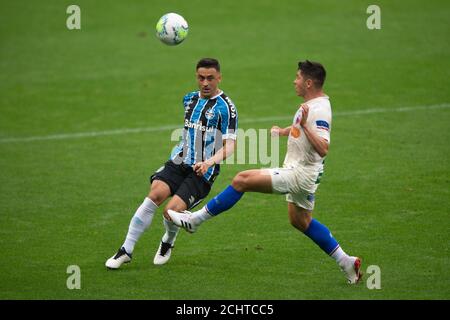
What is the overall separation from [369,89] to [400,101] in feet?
3.30

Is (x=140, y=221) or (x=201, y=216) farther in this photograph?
(x=140, y=221)

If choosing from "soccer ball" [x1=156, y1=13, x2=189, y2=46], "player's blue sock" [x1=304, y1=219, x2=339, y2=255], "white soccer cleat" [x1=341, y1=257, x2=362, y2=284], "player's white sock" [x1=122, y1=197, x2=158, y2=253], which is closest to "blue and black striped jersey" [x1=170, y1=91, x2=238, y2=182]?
"player's white sock" [x1=122, y1=197, x2=158, y2=253]

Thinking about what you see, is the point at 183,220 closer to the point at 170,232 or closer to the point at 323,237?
the point at 170,232

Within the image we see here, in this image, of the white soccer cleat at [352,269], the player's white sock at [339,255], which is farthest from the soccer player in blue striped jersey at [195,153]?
the white soccer cleat at [352,269]

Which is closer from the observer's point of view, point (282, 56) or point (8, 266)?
point (8, 266)

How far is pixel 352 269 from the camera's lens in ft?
28.0

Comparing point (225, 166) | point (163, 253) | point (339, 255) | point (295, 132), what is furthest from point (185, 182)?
point (225, 166)

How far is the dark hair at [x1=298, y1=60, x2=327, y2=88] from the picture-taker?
840 cm

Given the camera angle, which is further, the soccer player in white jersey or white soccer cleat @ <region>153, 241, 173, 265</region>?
white soccer cleat @ <region>153, 241, 173, 265</region>

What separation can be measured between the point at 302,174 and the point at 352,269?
1.16 metres

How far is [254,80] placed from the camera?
60.8 ft

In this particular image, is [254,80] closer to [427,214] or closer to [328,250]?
[427,214]

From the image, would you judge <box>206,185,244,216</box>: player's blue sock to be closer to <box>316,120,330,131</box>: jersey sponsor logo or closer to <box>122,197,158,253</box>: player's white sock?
<box>122,197,158,253</box>: player's white sock

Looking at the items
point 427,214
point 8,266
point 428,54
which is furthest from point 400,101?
point 8,266
